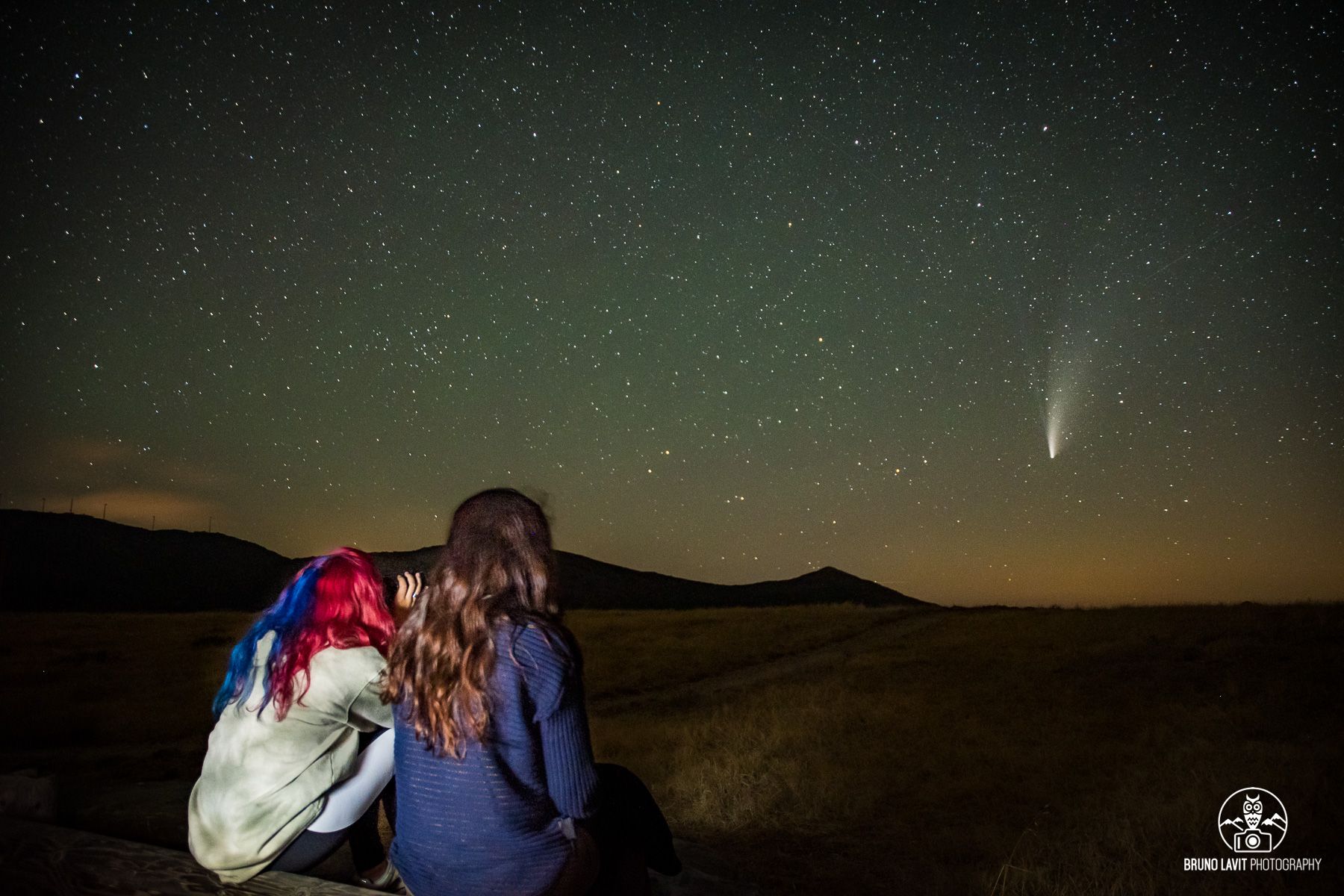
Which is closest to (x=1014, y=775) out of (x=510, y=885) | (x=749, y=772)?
(x=749, y=772)

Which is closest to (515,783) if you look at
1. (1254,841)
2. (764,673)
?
(1254,841)

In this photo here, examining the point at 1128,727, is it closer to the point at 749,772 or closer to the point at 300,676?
the point at 749,772

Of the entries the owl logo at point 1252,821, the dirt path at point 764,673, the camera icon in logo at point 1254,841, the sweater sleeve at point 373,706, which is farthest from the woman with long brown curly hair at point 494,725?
the dirt path at point 764,673

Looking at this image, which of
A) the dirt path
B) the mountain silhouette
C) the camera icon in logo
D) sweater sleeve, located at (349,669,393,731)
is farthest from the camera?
the mountain silhouette

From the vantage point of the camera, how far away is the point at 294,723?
263 centimetres

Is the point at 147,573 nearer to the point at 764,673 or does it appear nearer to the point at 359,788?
the point at 764,673

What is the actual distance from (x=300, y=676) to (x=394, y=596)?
56cm

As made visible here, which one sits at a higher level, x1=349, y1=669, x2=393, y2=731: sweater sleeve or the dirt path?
x1=349, y1=669, x2=393, y2=731: sweater sleeve

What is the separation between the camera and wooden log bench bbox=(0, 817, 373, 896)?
257 cm

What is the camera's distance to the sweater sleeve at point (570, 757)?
7.05ft

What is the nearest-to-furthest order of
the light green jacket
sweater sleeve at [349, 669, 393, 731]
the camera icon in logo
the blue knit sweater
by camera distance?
the blue knit sweater
the light green jacket
sweater sleeve at [349, 669, 393, 731]
the camera icon in logo

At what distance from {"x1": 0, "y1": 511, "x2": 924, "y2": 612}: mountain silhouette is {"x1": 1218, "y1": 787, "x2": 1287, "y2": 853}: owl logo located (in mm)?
84469

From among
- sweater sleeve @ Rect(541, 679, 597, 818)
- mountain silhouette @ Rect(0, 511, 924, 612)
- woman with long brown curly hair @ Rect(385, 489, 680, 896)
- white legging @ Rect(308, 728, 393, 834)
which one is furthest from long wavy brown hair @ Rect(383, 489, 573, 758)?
mountain silhouette @ Rect(0, 511, 924, 612)

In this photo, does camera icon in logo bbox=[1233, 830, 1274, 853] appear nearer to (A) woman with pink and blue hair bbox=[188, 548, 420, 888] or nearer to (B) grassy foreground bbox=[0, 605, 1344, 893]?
(B) grassy foreground bbox=[0, 605, 1344, 893]
